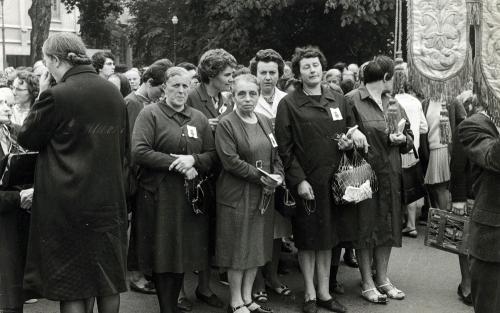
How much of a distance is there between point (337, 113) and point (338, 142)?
0.24m

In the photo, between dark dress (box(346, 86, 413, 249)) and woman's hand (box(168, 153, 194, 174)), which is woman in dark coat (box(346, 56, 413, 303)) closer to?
dark dress (box(346, 86, 413, 249))

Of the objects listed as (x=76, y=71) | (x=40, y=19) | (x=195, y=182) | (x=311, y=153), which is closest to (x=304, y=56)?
(x=311, y=153)

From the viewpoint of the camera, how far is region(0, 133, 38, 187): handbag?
4.22 metres

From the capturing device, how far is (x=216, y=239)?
17.4 ft

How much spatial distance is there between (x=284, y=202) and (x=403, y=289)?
1.58 m

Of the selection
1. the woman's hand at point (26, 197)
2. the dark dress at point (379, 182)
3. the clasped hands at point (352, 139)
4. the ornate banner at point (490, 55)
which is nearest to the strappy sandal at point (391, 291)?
the dark dress at point (379, 182)

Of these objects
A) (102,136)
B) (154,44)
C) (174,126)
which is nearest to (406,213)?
(174,126)

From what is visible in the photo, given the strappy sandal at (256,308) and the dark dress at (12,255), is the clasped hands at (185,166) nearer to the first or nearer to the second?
the dark dress at (12,255)

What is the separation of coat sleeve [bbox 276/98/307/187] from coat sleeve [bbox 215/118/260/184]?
382 millimetres

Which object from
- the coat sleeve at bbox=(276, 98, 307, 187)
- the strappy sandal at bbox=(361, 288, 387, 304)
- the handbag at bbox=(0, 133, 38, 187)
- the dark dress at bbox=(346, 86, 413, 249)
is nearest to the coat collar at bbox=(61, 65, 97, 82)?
the handbag at bbox=(0, 133, 38, 187)

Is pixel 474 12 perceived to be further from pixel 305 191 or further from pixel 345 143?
pixel 305 191

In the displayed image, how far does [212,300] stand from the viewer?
5836 millimetres

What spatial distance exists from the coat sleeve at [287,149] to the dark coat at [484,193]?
1.74 metres

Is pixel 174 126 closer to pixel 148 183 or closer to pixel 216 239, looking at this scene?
pixel 148 183
